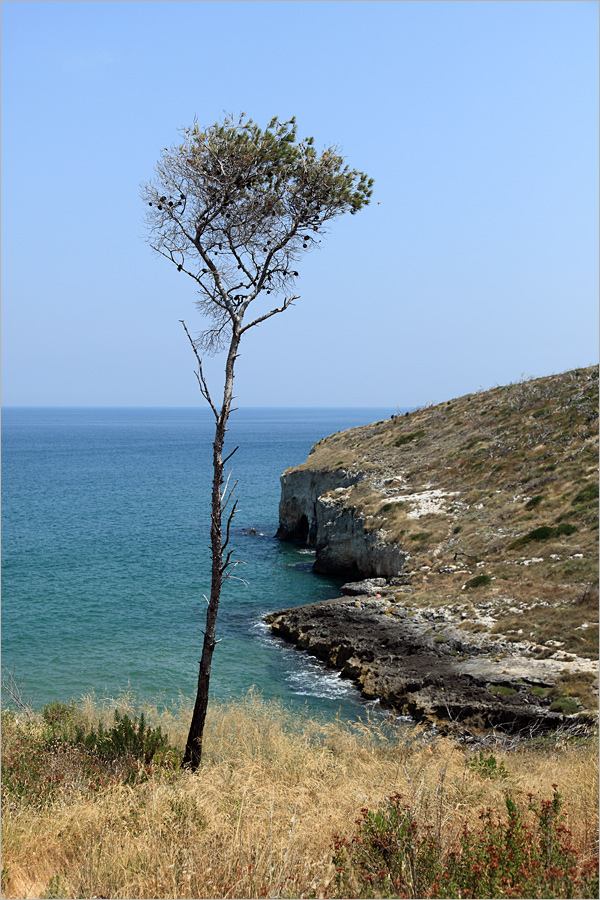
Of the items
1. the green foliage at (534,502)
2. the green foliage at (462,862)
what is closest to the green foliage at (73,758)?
the green foliage at (462,862)

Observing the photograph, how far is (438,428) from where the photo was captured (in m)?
53.5

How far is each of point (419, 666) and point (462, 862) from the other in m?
17.6

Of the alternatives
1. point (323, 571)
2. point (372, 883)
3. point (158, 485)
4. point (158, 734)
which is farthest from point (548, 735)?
point (158, 485)

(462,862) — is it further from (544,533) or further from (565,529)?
(544,533)

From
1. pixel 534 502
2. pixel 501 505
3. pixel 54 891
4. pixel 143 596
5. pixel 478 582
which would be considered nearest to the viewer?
pixel 54 891

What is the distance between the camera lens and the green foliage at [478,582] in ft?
94.4

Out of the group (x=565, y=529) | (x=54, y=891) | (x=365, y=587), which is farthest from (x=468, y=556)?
(x=54, y=891)

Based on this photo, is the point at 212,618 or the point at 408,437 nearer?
the point at 212,618

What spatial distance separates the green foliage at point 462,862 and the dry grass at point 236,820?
28 cm

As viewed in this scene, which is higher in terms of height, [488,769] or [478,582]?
[488,769]

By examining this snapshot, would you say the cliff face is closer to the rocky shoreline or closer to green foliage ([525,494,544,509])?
the rocky shoreline

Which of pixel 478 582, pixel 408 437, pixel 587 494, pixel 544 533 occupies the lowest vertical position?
pixel 478 582

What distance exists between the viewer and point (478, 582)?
28906mm

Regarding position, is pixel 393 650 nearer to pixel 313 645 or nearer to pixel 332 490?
pixel 313 645
